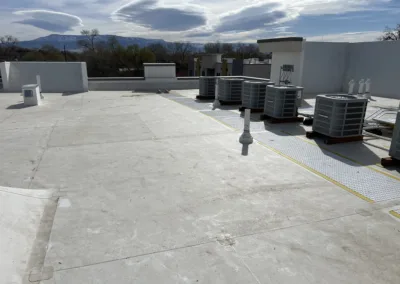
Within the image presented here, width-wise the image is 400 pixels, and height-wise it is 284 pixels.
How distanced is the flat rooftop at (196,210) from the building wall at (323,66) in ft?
32.3

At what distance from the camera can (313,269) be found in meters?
3.26

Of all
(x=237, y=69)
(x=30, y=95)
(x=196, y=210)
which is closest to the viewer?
(x=196, y=210)

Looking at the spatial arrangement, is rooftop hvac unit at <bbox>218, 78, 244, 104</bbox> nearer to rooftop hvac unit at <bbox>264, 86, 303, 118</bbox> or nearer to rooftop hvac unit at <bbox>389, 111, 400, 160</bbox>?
rooftop hvac unit at <bbox>264, 86, 303, 118</bbox>

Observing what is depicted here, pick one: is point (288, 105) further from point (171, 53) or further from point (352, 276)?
point (171, 53)

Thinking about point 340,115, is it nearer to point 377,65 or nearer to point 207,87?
point 207,87

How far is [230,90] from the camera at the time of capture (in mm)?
13742

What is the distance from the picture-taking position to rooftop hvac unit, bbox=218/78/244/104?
45.0 feet

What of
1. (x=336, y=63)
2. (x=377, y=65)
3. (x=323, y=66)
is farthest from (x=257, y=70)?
(x=377, y=65)

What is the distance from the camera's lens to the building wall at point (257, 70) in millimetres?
33406

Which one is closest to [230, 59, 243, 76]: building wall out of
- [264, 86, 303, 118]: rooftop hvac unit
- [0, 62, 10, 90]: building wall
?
[0, 62, 10, 90]: building wall

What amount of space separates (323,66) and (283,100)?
9224 millimetres

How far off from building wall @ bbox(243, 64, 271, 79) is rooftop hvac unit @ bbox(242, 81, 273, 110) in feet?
73.5

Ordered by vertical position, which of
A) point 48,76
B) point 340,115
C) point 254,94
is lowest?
point 340,115

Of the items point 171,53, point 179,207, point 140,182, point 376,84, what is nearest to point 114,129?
point 140,182
